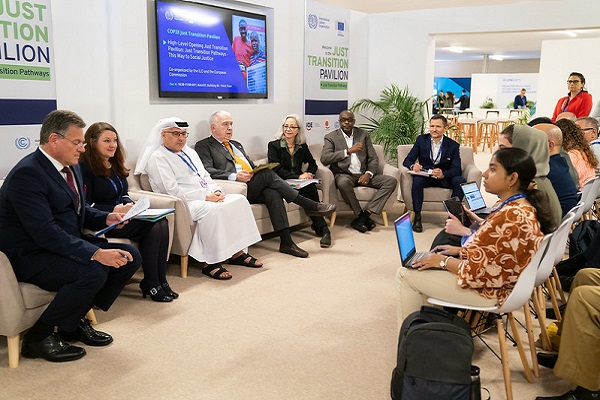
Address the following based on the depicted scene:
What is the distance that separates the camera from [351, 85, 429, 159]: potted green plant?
316 inches

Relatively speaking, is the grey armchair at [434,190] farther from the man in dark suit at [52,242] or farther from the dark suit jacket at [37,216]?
the dark suit jacket at [37,216]

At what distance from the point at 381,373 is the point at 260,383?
669 mm

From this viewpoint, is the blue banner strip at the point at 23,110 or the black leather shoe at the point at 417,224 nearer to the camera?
the blue banner strip at the point at 23,110

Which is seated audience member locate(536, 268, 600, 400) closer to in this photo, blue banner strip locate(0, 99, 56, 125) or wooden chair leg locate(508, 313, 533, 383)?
wooden chair leg locate(508, 313, 533, 383)

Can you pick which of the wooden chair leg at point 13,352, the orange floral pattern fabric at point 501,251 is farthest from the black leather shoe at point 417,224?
the wooden chair leg at point 13,352

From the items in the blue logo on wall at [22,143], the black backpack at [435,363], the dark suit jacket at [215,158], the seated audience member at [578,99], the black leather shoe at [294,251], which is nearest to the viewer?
the black backpack at [435,363]

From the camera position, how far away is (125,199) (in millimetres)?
4488

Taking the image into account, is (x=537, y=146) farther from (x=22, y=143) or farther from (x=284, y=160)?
(x=22, y=143)

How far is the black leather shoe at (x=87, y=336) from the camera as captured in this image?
3533 millimetres

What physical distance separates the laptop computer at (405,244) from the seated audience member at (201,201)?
6.25ft

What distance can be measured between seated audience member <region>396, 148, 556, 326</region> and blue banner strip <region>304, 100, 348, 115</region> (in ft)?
15.2

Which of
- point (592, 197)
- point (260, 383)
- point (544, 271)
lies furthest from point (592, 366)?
point (592, 197)

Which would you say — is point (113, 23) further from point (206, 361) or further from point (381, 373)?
point (381, 373)

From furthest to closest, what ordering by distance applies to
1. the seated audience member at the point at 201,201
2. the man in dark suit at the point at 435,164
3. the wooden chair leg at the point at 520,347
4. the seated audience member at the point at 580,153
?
the man in dark suit at the point at 435,164
the seated audience member at the point at 580,153
the seated audience member at the point at 201,201
the wooden chair leg at the point at 520,347
